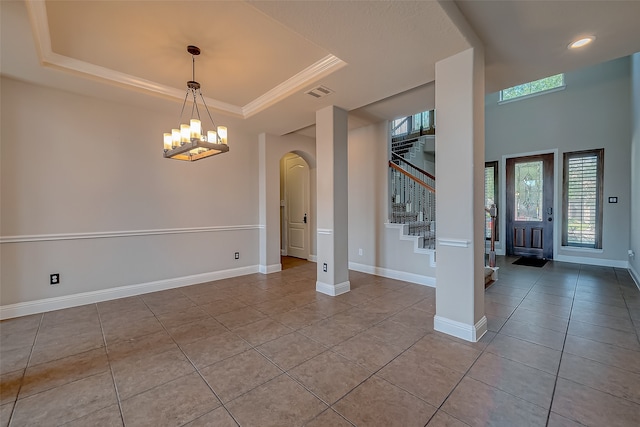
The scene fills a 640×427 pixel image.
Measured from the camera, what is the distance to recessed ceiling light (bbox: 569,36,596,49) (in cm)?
229

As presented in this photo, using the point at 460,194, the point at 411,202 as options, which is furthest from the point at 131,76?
the point at 411,202

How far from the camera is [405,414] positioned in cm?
155

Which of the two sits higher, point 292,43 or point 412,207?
point 292,43

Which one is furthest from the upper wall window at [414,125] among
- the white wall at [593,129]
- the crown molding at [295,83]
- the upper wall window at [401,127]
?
the crown molding at [295,83]

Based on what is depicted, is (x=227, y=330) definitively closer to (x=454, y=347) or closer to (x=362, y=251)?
(x=454, y=347)

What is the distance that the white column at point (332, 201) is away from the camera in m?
3.71

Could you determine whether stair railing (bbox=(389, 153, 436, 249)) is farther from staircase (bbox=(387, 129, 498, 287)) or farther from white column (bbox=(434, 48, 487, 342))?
white column (bbox=(434, 48, 487, 342))

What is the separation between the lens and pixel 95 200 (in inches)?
137

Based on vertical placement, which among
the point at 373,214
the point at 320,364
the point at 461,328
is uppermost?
the point at 373,214

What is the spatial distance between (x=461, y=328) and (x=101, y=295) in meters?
4.35

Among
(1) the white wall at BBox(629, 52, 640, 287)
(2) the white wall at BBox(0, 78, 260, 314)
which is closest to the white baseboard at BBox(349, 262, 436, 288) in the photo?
(2) the white wall at BBox(0, 78, 260, 314)

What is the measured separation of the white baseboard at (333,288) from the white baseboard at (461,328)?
1413 millimetres

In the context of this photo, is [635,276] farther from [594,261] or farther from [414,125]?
[414,125]

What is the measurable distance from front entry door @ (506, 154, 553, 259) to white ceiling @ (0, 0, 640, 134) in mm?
3971
